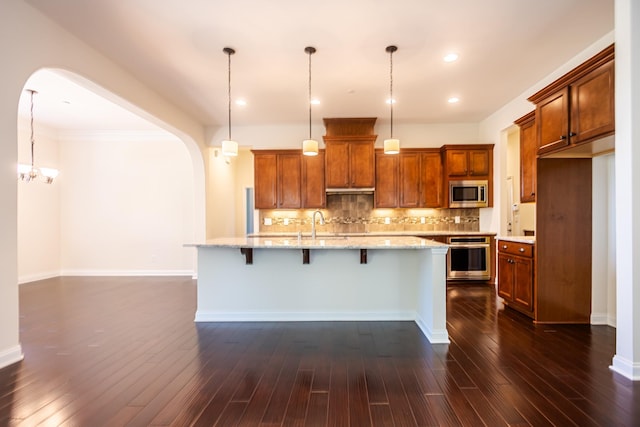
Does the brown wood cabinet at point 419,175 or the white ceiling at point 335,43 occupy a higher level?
the white ceiling at point 335,43

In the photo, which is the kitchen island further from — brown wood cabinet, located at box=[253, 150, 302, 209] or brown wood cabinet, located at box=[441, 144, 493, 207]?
brown wood cabinet, located at box=[441, 144, 493, 207]

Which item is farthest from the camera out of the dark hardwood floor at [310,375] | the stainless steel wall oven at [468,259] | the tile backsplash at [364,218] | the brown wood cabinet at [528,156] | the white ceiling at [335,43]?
the tile backsplash at [364,218]

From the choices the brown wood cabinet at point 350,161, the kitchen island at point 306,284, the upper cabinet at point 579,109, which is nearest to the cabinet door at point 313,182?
the brown wood cabinet at point 350,161

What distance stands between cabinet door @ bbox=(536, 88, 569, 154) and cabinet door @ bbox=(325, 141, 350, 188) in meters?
3.04

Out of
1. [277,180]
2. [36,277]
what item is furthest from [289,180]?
[36,277]

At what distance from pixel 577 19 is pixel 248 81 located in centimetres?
362

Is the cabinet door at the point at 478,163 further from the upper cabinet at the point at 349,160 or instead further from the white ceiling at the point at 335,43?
the upper cabinet at the point at 349,160

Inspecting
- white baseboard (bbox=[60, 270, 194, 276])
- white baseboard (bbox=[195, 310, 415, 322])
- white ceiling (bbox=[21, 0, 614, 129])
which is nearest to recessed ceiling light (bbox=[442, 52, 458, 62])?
white ceiling (bbox=[21, 0, 614, 129])

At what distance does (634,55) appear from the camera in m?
2.22

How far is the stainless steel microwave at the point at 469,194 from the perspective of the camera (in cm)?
564

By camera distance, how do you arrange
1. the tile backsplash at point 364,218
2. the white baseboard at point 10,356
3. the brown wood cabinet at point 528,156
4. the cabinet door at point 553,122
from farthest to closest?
the tile backsplash at point 364,218
the brown wood cabinet at point 528,156
the cabinet door at point 553,122
the white baseboard at point 10,356

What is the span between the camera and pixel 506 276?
4039mm

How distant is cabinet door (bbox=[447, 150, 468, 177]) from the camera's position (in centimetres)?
568

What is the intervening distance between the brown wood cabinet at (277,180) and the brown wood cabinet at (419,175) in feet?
6.70
